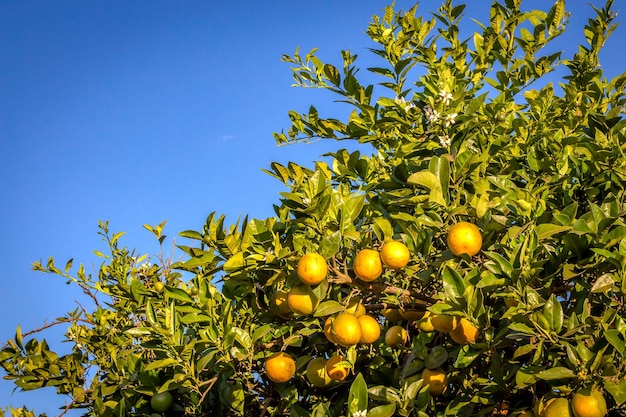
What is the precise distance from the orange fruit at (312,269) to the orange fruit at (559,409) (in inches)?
28.2

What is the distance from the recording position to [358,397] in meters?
1.76

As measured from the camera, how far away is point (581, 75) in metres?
2.92

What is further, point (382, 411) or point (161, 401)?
point (161, 401)

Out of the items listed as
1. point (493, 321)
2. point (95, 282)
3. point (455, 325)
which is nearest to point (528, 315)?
point (455, 325)

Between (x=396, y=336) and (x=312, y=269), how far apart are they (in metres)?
0.61

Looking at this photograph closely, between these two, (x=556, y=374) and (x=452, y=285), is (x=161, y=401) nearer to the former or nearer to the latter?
(x=452, y=285)

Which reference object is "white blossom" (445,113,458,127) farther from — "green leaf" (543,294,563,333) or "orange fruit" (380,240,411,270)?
"green leaf" (543,294,563,333)

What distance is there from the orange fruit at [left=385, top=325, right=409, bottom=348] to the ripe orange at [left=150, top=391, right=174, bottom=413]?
91 centimetres

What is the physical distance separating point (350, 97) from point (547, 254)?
1193mm

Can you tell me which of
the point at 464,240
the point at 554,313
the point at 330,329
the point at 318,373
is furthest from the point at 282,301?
the point at 554,313

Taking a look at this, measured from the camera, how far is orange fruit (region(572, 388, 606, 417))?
5.20ft

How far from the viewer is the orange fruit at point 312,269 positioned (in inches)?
69.4

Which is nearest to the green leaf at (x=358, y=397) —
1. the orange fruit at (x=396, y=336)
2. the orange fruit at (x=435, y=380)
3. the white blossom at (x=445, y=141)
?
the orange fruit at (x=435, y=380)

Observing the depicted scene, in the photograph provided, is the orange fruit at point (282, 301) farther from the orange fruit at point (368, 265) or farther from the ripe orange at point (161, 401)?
the ripe orange at point (161, 401)
